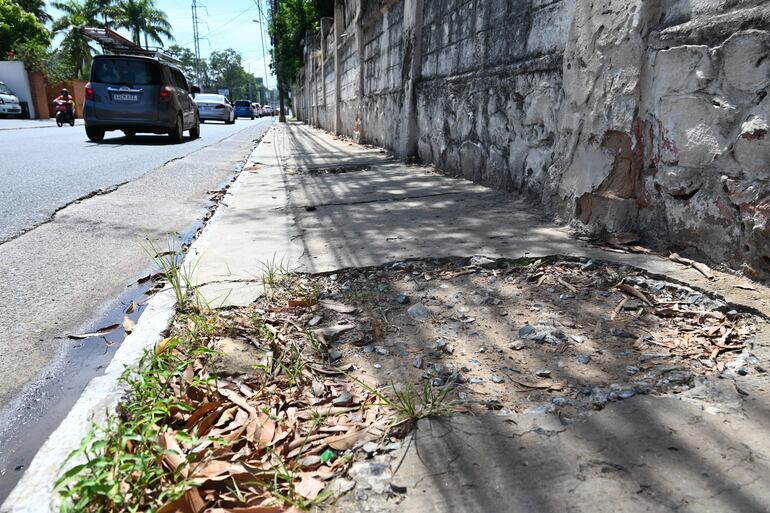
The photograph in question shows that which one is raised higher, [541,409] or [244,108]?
[244,108]

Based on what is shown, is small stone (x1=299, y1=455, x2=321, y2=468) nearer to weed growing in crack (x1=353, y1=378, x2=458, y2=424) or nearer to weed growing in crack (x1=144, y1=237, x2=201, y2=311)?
weed growing in crack (x1=353, y1=378, x2=458, y2=424)

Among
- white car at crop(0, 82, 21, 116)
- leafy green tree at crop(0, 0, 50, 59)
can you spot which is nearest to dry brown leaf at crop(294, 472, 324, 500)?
white car at crop(0, 82, 21, 116)

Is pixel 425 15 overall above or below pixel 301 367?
above

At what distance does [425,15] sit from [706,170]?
511 centimetres

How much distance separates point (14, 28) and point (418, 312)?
42268 mm

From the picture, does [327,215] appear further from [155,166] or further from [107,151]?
[107,151]

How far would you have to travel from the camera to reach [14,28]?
34.3m

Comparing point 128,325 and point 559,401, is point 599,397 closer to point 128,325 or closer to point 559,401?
point 559,401

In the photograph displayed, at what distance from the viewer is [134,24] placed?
50281 mm

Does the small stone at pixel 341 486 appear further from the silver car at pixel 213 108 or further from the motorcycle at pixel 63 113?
the silver car at pixel 213 108

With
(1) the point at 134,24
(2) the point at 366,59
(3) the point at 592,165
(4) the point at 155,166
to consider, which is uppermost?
(1) the point at 134,24

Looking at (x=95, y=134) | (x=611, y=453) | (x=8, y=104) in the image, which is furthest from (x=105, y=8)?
(x=611, y=453)

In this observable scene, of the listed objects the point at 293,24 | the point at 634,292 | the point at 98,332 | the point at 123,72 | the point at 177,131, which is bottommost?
the point at 98,332

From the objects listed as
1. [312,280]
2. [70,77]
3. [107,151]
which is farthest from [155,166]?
[70,77]
